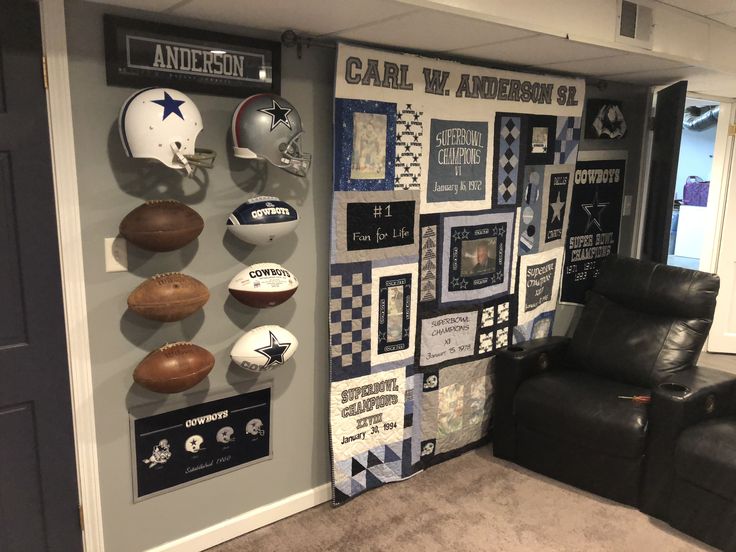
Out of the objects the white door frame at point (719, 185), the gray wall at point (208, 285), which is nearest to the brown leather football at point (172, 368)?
the gray wall at point (208, 285)

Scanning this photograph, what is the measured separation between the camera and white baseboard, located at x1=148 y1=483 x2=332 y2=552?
2475 mm

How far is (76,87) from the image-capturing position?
1983 millimetres

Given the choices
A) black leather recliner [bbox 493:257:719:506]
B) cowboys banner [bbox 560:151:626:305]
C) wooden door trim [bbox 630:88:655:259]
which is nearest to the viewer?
black leather recliner [bbox 493:257:719:506]

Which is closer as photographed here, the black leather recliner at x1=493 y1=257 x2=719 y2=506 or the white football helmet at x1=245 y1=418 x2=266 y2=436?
the white football helmet at x1=245 y1=418 x2=266 y2=436

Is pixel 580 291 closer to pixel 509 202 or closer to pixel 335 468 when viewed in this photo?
pixel 509 202

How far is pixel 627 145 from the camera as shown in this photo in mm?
4016

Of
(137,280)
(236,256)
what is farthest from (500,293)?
(137,280)

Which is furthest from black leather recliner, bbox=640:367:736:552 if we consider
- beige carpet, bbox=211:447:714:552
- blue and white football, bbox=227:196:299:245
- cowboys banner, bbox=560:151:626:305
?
blue and white football, bbox=227:196:299:245

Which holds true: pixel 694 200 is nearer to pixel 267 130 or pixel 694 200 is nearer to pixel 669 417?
pixel 669 417

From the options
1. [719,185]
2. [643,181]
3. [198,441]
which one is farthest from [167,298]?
[719,185]

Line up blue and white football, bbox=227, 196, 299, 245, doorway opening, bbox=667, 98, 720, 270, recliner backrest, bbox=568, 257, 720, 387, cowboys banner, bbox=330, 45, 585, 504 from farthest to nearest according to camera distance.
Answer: doorway opening, bbox=667, 98, 720, 270, recliner backrest, bbox=568, 257, 720, 387, cowboys banner, bbox=330, 45, 585, 504, blue and white football, bbox=227, 196, 299, 245

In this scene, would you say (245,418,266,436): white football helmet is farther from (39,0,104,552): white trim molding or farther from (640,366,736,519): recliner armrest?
(640,366,736,519): recliner armrest

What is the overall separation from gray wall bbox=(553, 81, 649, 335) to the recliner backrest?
12.8 inches

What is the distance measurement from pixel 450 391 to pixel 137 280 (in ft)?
5.71
